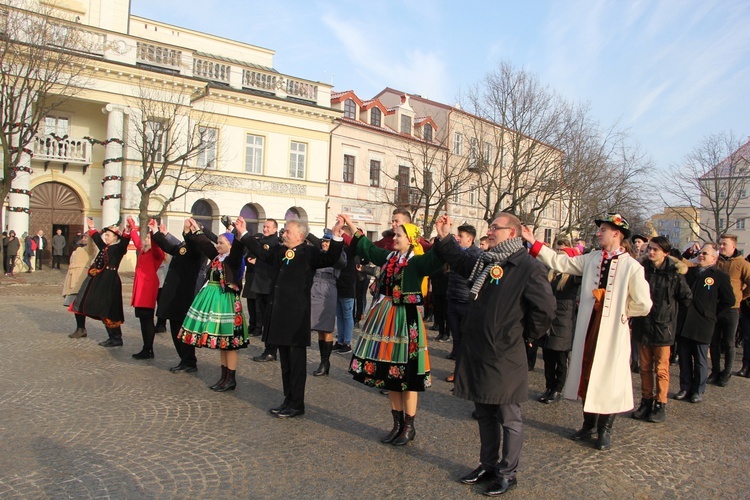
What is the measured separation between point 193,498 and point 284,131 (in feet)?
91.5

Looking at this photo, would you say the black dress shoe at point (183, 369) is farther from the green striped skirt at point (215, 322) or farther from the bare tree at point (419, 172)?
the bare tree at point (419, 172)

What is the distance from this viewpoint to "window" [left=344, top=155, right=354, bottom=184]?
33.6m

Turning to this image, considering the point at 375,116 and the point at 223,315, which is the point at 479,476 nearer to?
the point at 223,315

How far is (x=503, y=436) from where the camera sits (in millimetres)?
4262

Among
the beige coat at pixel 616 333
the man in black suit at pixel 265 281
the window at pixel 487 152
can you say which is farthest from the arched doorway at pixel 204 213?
the beige coat at pixel 616 333

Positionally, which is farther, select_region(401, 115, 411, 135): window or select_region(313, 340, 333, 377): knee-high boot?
select_region(401, 115, 411, 135): window

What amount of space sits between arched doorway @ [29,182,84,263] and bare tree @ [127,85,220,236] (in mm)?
3353

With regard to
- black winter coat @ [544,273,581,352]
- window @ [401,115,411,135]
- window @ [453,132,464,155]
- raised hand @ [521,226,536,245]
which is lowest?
black winter coat @ [544,273,581,352]

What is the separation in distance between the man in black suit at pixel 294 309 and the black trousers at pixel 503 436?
2.24m

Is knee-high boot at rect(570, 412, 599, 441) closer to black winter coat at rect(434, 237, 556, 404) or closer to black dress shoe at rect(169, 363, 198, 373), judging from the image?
black winter coat at rect(434, 237, 556, 404)

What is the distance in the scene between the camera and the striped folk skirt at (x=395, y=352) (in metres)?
4.97

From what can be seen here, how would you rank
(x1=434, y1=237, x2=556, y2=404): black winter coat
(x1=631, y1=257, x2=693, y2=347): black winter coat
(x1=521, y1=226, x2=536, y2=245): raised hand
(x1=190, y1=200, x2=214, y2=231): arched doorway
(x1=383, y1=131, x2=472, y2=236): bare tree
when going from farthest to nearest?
(x1=383, y1=131, x2=472, y2=236): bare tree, (x1=190, y1=200, x2=214, y2=231): arched doorway, (x1=631, y1=257, x2=693, y2=347): black winter coat, (x1=521, y1=226, x2=536, y2=245): raised hand, (x1=434, y1=237, x2=556, y2=404): black winter coat

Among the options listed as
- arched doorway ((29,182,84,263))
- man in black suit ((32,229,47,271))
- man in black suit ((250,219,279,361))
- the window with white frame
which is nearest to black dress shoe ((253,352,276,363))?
man in black suit ((250,219,279,361))

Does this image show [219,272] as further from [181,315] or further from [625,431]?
[625,431]
